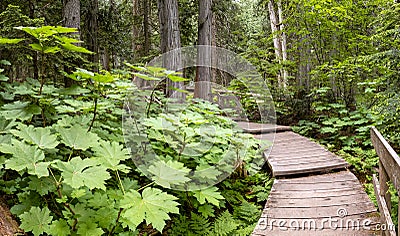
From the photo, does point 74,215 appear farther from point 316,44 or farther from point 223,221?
point 316,44

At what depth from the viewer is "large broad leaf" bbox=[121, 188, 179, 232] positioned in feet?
5.66

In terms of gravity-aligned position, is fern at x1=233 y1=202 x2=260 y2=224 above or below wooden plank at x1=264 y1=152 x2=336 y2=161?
below

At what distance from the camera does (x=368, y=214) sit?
2.84 metres

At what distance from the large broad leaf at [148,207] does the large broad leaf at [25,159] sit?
52cm

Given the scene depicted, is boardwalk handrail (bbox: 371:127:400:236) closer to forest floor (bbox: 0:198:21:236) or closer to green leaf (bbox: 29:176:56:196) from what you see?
green leaf (bbox: 29:176:56:196)

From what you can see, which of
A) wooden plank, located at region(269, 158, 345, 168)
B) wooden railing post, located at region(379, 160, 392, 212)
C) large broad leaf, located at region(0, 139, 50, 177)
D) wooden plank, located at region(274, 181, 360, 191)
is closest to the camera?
large broad leaf, located at region(0, 139, 50, 177)

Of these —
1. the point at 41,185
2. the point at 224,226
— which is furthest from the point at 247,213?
the point at 41,185

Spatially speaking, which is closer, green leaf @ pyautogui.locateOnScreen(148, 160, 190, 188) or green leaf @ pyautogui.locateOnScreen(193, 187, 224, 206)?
green leaf @ pyautogui.locateOnScreen(148, 160, 190, 188)

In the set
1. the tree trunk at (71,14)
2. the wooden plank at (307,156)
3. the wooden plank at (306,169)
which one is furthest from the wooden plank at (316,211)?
the tree trunk at (71,14)

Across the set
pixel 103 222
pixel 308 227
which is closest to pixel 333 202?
pixel 308 227

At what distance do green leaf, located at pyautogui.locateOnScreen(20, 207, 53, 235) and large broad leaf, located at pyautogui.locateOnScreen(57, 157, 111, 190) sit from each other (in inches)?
17.8

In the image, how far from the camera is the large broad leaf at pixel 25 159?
1.66 meters

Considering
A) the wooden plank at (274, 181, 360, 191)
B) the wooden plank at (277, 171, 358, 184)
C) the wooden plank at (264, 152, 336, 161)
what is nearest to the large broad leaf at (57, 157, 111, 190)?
the wooden plank at (274, 181, 360, 191)

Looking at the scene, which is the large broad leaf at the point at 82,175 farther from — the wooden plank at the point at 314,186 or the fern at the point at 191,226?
the wooden plank at the point at 314,186
